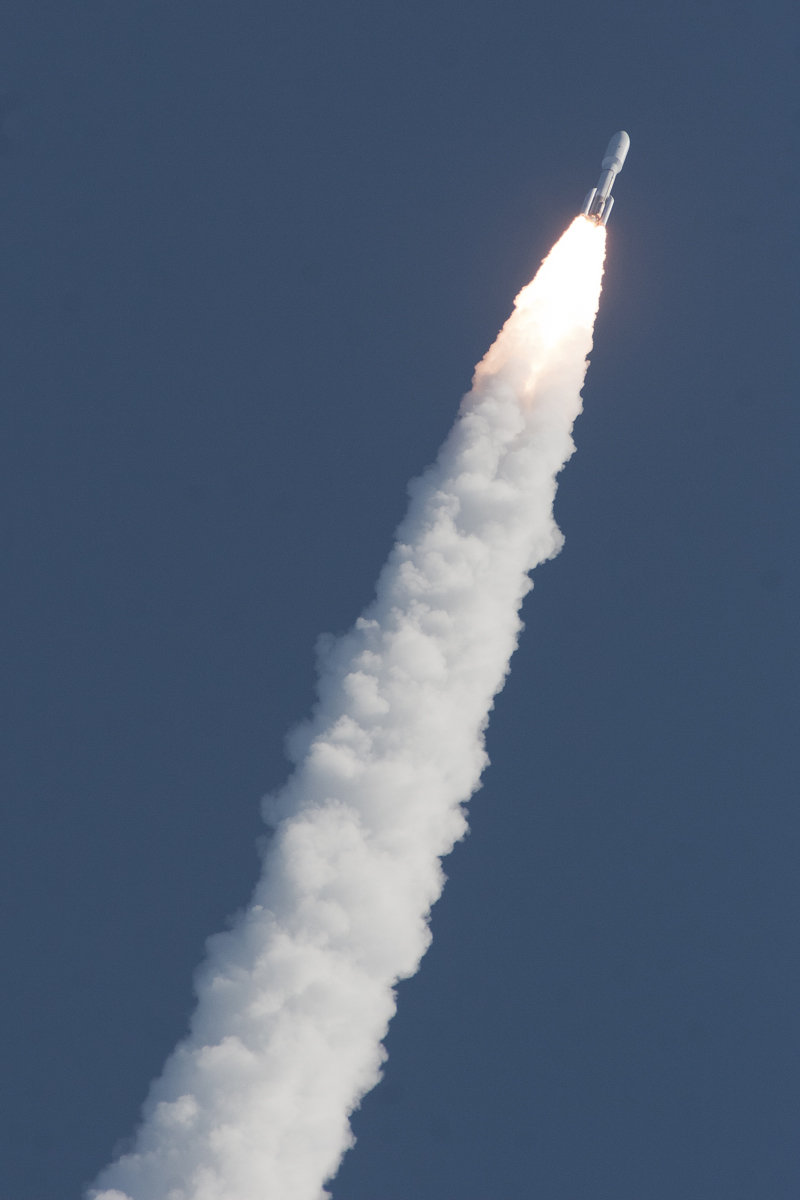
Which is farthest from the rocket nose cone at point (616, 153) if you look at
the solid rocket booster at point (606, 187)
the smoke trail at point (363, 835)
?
the smoke trail at point (363, 835)

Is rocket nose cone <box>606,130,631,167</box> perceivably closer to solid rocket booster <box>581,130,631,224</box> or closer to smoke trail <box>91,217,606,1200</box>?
solid rocket booster <box>581,130,631,224</box>

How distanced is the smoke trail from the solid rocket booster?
18.1 ft

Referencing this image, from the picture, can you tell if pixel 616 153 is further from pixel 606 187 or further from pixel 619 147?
pixel 606 187

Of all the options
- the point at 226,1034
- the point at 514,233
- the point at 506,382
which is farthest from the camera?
the point at 514,233

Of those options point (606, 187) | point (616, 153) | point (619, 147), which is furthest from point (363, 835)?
point (619, 147)

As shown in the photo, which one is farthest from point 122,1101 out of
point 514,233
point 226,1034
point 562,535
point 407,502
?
point 514,233

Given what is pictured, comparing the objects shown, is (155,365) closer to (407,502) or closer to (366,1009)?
(407,502)

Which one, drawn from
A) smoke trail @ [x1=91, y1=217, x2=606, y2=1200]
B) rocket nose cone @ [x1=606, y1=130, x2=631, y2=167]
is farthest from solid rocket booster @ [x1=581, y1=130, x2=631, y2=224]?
smoke trail @ [x1=91, y1=217, x2=606, y2=1200]

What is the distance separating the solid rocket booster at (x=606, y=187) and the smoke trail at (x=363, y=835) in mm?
5507

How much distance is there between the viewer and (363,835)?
2784 centimetres

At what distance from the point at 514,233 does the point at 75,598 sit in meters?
21.6

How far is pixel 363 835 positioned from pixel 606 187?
78.3 ft

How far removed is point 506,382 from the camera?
2994 cm

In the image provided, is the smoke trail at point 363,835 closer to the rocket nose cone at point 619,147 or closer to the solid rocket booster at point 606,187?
the solid rocket booster at point 606,187
